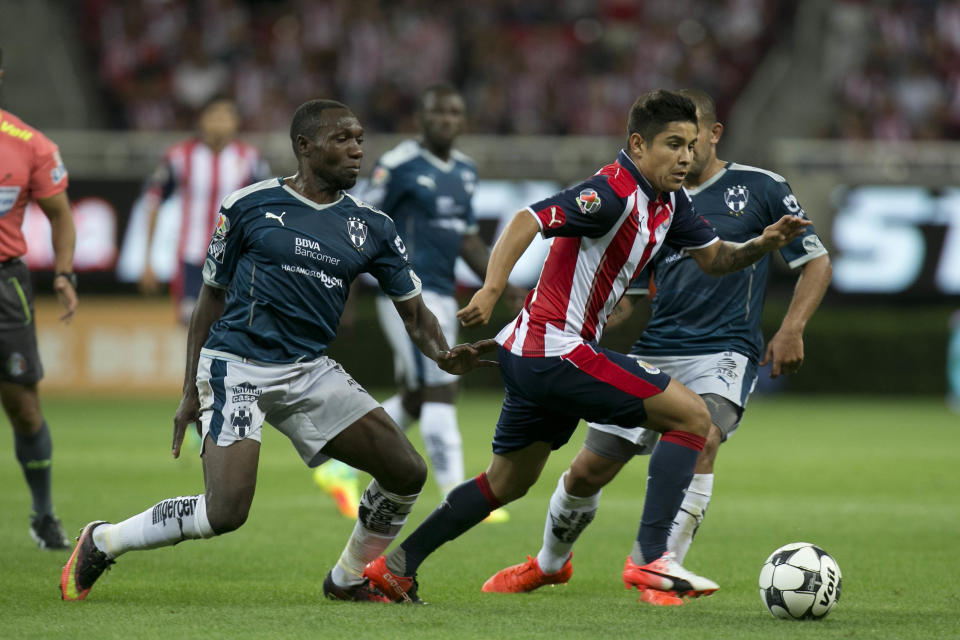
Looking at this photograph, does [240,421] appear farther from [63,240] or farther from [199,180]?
[199,180]

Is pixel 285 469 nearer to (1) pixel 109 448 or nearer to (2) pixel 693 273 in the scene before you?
(1) pixel 109 448

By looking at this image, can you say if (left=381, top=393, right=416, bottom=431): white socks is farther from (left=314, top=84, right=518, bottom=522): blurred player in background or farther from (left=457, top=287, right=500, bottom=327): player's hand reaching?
(left=457, top=287, right=500, bottom=327): player's hand reaching

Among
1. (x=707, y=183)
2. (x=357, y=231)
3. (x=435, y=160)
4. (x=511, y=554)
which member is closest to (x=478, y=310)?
(x=357, y=231)

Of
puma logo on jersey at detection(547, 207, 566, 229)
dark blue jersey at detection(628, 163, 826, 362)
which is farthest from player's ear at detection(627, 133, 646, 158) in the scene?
dark blue jersey at detection(628, 163, 826, 362)

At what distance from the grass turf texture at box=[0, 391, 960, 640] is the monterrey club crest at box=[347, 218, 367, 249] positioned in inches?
61.2

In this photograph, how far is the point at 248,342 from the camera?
5855 millimetres

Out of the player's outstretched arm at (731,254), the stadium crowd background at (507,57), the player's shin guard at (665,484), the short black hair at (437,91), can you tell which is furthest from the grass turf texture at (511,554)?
the stadium crowd background at (507,57)

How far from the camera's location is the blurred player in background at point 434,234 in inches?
356

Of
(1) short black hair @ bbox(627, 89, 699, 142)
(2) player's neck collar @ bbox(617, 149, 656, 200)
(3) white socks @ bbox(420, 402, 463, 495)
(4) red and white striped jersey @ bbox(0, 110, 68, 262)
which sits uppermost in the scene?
(1) short black hair @ bbox(627, 89, 699, 142)

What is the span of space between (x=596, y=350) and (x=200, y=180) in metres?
6.33

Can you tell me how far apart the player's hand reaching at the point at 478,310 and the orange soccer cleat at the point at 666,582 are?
136 centimetres

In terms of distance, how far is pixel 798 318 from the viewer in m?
6.56

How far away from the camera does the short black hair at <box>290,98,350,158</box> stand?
5898mm

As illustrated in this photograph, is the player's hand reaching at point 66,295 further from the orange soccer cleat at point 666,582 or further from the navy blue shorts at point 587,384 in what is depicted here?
the orange soccer cleat at point 666,582
